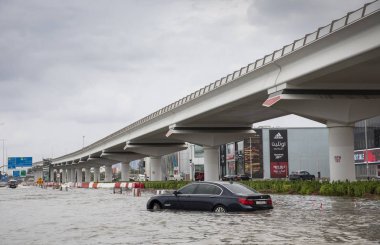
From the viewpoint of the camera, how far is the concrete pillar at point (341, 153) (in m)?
32.8

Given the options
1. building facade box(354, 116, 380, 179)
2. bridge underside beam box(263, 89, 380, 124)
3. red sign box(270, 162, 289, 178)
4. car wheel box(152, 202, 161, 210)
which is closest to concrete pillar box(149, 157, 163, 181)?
building facade box(354, 116, 380, 179)

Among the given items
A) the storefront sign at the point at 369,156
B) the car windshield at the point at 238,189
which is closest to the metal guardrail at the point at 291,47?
the car windshield at the point at 238,189

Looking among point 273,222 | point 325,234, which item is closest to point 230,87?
point 273,222

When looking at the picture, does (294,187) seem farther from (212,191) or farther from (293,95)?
(212,191)

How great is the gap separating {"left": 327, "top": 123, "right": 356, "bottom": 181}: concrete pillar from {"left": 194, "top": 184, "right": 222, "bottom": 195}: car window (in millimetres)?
16692

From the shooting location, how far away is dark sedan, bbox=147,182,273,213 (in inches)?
690

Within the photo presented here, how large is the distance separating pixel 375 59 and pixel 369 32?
2.97 meters

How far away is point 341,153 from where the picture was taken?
108 ft

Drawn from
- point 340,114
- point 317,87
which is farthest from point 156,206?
point 340,114

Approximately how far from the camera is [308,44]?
27312 millimetres

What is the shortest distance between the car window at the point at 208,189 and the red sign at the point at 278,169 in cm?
8846

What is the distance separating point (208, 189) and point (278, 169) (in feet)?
293

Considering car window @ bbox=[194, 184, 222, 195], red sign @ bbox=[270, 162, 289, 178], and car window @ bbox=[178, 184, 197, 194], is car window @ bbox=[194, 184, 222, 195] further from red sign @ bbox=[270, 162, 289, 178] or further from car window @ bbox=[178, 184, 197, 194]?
red sign @ bbox=[270, 162, 289, 178]

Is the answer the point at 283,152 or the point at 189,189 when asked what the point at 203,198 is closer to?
the point at 189,189
